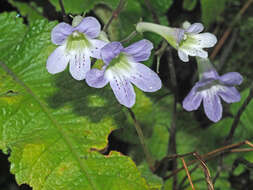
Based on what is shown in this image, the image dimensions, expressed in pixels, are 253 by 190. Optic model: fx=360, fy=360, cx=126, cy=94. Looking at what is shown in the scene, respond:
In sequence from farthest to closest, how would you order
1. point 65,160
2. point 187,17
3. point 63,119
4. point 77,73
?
point 187,17 < point 63,119 < point 65,160 < point 77,73

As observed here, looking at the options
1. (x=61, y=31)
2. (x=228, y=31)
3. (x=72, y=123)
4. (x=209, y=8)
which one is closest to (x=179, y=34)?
(x=61, y=31)

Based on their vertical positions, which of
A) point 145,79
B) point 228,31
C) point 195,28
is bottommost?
point 228,31

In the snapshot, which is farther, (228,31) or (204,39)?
(228,31)

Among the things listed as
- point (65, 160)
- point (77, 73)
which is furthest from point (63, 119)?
point (77, 73)

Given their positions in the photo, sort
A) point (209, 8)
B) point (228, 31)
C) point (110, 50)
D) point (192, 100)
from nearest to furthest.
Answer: point (110, 50)
point (192, 100)
point (209, 8)
point (228, 31)

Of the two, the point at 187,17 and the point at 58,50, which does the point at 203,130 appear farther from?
the point at 58,50

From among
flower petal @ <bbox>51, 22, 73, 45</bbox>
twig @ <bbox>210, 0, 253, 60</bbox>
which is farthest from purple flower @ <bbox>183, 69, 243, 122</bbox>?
twig @ <bbox>210, 0, 253, 60</bbox>

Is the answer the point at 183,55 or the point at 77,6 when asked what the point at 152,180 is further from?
the point at 77,6
